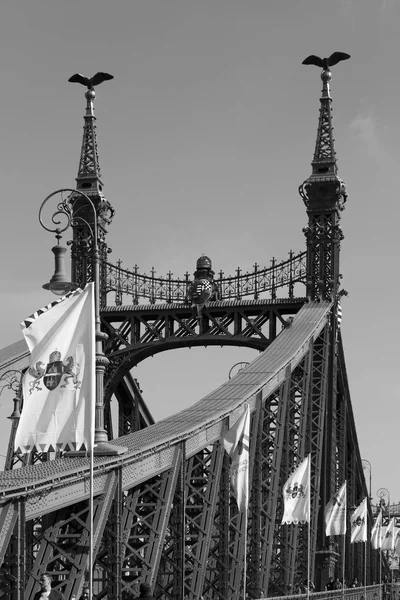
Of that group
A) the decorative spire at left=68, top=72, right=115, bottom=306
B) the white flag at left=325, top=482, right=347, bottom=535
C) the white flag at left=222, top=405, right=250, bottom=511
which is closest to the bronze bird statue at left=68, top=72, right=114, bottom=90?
the decorative spire at left=68, top=72, right=115, bottom=306

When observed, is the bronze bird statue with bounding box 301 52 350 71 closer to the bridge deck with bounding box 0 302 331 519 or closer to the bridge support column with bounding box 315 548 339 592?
the bridge deck with bounding box 0 302 331 519

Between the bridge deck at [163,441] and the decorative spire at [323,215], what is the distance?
3.94 meters

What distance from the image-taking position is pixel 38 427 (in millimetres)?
24203

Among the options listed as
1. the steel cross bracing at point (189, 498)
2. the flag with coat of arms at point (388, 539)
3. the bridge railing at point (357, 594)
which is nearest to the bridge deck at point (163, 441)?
the steel cross bracing at point (189, 498)

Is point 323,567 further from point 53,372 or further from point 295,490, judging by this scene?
point 53,372

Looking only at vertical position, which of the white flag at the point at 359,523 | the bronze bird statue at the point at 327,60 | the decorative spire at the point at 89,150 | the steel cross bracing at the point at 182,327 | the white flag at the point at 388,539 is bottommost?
the white flag at the point at 388,539

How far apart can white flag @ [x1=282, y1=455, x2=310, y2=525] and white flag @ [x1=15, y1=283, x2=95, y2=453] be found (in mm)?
17686

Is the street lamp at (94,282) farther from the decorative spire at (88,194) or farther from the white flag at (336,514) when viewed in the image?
the decorative spire at (88,194)

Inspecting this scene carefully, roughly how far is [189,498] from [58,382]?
14.3 metres

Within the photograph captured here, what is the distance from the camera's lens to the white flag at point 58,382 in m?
24.2

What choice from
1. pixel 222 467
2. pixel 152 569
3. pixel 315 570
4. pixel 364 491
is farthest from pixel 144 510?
pixel 364 491

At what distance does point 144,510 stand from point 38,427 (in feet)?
42.6

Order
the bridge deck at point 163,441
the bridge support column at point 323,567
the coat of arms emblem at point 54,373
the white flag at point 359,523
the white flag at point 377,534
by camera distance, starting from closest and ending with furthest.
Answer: the coat of arms emblem at point 54,373
the bridge deck at point 163,441
the white flag at point 359,523
the bridge support column at point 323,567
the white flag at point 377,534

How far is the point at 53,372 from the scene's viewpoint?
24609 mm
